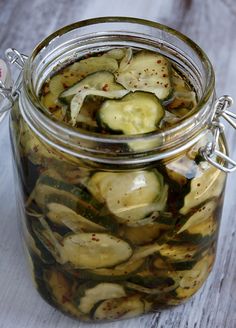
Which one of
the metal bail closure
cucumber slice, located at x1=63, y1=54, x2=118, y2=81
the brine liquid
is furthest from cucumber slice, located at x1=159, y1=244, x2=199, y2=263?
cucumber slice, located at x1=63, y1=54, x2=118, y2=81

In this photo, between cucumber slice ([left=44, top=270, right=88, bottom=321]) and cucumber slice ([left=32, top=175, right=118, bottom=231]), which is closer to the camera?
cucumber slice ([left=32, top=175, right=118, bottom=231])

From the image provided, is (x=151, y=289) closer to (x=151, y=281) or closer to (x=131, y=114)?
(x=151, y=281)

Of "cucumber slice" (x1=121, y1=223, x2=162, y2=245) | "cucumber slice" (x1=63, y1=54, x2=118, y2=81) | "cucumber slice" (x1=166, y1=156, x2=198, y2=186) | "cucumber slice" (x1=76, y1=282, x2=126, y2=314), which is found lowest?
"cucumber slice" (x1=76, y1=282, x2=126, y2=314)

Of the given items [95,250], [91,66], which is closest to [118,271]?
[95,250]

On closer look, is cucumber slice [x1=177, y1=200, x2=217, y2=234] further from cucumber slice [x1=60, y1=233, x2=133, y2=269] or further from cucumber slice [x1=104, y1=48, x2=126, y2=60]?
cucumber slice [x1=104, y1=48, x2=126, y2=60]

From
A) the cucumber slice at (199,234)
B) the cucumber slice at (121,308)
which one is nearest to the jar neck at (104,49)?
the cucumber slice at (199,234)

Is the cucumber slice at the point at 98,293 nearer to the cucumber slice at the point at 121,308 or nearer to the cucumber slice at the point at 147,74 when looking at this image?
the cucumber slice at the point at 121,308
